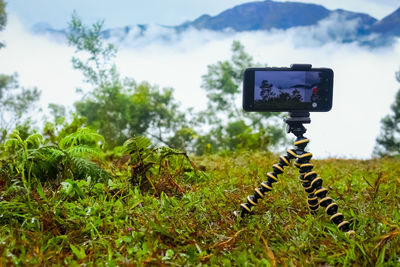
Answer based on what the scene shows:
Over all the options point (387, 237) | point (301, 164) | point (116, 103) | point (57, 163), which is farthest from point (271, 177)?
point (116, 103)

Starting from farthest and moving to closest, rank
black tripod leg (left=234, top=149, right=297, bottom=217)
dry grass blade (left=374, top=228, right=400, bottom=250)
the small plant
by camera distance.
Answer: the small plant
black tripod leg (left=234, top=149, right=297, bottom=217)
dry grass blade (left=374, top=228, right=400, bottom=250)

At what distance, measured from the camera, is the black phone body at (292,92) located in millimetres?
2180

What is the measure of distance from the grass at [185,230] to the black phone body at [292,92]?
0.69 m

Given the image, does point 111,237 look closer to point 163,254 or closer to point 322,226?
point 163,254

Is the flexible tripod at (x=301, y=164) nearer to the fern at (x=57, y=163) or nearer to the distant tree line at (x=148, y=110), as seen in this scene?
the fern at (x=57, y=163)

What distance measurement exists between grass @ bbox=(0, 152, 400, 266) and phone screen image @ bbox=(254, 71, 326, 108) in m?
0.72

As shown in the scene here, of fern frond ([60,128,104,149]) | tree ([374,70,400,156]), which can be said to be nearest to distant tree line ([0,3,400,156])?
tree ([374,70,400,156])

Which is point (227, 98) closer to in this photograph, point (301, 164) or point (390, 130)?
point (390, 130)

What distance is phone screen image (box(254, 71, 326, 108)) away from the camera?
218cm

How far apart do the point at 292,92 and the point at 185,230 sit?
1.05 metres

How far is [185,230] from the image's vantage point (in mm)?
2115

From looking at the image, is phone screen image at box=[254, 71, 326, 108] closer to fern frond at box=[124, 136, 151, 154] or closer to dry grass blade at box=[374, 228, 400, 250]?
dry grass blade at box=[374, 228, 400, 250]

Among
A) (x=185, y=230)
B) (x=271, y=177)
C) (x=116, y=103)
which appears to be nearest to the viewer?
(x=185, y=230)

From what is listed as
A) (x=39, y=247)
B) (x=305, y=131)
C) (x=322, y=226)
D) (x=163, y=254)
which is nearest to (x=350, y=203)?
(x=322, y=226)
